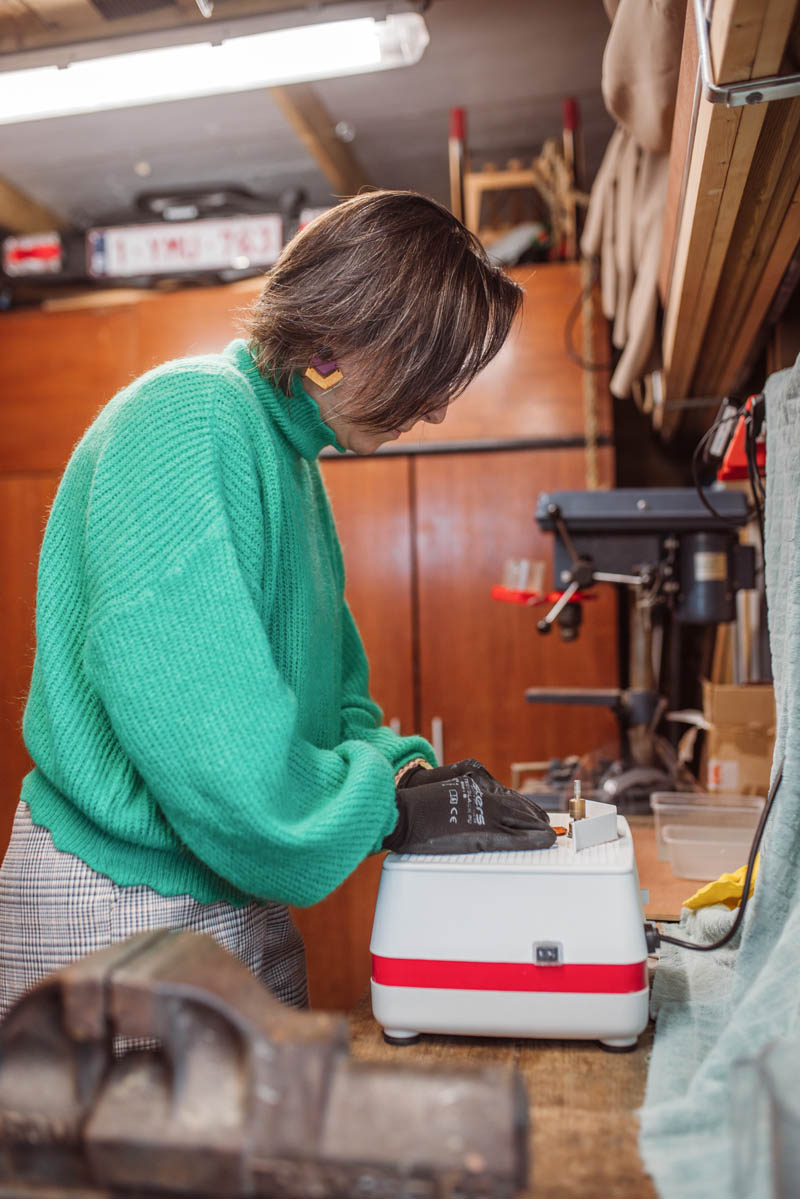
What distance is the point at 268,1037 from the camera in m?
0.54

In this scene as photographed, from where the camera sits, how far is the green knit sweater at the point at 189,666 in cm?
85

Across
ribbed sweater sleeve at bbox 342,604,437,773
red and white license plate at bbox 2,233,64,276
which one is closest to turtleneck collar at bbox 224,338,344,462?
ribbed sweater sleeve at bbox 342,604,437,773

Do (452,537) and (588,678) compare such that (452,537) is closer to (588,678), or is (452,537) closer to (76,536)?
(588,678)

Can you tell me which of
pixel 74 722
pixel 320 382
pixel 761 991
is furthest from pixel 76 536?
pixel 761 991

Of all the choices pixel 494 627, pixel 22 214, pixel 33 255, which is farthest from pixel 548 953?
pixel 22 214

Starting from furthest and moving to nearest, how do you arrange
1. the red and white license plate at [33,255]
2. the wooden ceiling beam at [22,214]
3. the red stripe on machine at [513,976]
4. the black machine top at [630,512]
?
the wooden ceiling beam at [22,214] → the red and white license plate at [33,255] → the black machine top at [630,512] → the red stripe on machine at [513,976]

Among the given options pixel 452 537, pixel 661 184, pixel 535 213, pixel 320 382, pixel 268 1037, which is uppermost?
pixel 535 213

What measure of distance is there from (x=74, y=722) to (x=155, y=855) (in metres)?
0.16

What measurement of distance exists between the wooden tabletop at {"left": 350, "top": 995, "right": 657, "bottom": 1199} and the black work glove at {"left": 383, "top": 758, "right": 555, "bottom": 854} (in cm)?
19

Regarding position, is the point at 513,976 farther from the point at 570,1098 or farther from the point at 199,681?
the point at 199,681

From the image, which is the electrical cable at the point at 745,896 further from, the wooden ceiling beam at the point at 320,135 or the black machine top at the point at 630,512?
the wooden ceiling beam at the point at 320,135

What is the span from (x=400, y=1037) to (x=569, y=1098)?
196 millimetres

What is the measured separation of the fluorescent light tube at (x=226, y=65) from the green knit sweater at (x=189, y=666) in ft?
Answer: 4.84

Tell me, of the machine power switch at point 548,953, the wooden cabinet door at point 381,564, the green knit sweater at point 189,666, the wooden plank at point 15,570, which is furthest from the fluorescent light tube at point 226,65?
the machine power switch at point 548,953
